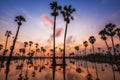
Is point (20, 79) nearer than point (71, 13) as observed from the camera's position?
Yes

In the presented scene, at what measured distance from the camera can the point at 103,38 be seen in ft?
230

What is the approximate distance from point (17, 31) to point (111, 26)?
4272 centimetres

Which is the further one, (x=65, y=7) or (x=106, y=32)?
(x=106, y=32)

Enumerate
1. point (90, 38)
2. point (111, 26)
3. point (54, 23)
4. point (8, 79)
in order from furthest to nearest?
point (90, 38)
point (111, 26)
point (54, 23)
point (8, 79)

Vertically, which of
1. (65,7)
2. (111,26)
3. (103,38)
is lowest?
(103,38)

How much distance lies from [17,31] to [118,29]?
1910 inches

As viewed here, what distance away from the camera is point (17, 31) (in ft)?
181

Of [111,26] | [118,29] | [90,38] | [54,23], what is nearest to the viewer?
[54,23]

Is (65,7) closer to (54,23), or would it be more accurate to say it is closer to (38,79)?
(54,23)

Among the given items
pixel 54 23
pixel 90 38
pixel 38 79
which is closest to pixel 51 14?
pixel 54 23

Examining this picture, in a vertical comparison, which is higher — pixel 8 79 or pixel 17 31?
pixel 17 31

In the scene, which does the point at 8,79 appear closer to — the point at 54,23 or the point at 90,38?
the point at 54,23

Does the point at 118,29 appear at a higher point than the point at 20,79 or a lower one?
higher

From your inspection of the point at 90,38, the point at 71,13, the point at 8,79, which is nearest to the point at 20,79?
the point at 8,79
